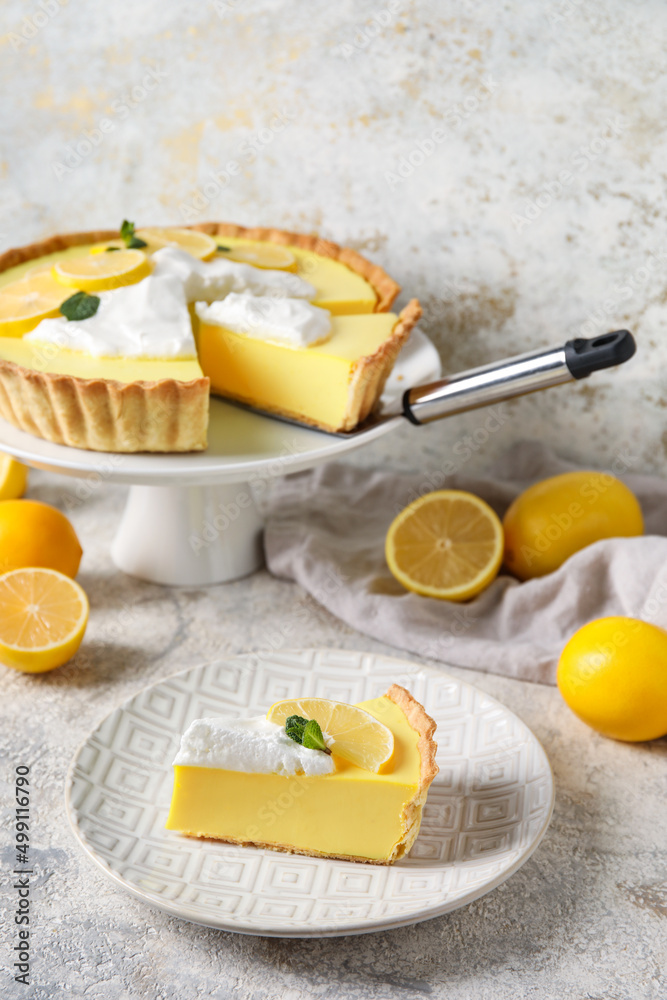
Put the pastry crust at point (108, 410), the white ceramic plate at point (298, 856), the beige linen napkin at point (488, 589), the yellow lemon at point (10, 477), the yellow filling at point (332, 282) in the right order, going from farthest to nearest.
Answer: the yellow lemon at point (10, 477), the yellow filling at point (332, 282), the beige linen napkin at point (488, 589), the pastry crust at point (108, 410), the white ceramic plate at point (298, 856)

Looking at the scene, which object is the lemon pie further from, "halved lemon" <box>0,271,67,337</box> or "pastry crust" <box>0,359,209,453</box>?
"halved lemon" <box>0,271,67,337</box>

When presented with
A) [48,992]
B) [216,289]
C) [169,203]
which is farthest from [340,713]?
→ [169,203]

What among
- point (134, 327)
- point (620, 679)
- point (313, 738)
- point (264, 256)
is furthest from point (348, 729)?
point (264, 256)

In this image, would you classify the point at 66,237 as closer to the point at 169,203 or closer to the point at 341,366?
the point at 169,203

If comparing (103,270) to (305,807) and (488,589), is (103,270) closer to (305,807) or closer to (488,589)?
(488,589)

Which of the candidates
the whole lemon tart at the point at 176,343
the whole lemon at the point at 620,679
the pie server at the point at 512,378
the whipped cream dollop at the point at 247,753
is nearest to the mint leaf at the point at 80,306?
the whole lemon tart at the point at 176,343

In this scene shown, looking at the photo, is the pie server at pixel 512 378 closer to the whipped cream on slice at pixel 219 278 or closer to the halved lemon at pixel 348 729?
the whipped cream on slice at pixel 219 278

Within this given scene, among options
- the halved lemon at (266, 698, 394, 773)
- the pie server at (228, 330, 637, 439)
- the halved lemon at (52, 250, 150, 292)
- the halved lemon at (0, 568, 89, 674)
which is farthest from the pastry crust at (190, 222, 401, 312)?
the halved lemon at (266, 698, 394, 773)
